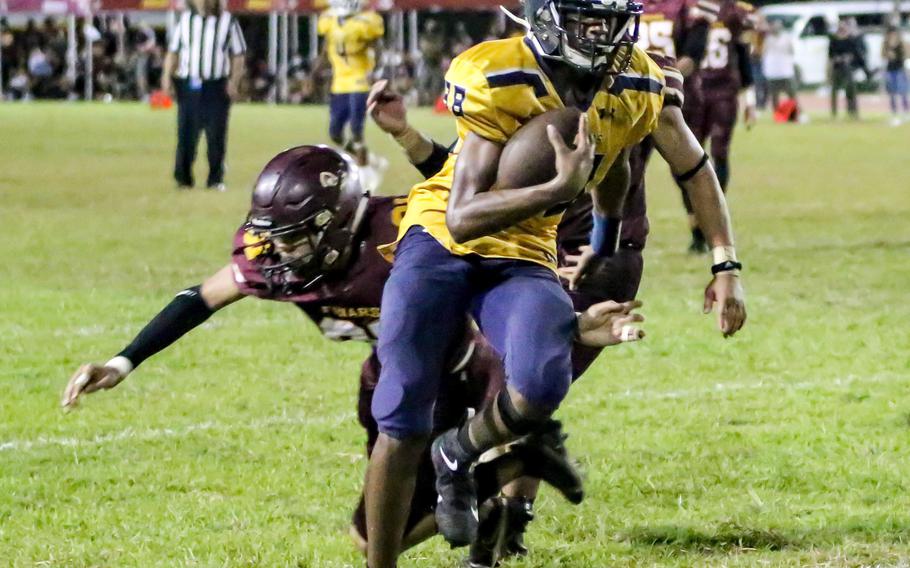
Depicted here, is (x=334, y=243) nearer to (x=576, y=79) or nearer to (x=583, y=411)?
(x=576, y=79)

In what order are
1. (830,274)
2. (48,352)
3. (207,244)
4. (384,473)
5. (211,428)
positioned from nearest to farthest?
(384,473)
(211,428)
(48,352)
(830,274)
(207,244)

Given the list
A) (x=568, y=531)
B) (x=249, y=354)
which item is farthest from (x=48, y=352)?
(x=568, y=531)

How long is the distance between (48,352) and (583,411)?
2.55 meters

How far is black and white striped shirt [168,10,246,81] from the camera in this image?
49.3ft

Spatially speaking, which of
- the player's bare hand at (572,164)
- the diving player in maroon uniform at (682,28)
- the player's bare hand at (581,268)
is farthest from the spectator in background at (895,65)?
the player's bare hand at (572,164)

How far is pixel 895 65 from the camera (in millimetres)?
28328

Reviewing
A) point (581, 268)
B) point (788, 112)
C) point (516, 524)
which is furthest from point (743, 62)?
point (788, 112)

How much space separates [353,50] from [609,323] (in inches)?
496

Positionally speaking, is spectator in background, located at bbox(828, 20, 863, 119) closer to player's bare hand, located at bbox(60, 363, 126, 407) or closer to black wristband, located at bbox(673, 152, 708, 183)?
black wristband, located at bbox(673, 152, 708, 183)

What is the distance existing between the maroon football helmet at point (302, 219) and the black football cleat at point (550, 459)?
66 cm

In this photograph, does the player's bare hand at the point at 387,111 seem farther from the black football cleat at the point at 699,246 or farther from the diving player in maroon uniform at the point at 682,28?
the black football cleat at the point at 699,246

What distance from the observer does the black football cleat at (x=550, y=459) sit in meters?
4.10

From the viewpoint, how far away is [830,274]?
950 centimetres

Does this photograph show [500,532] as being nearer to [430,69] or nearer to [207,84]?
[207,84]
